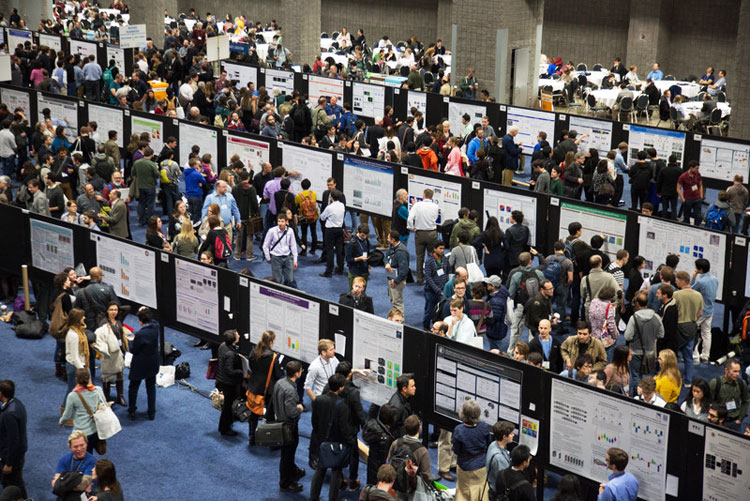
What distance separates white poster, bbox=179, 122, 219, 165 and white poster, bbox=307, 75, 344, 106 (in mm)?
5622

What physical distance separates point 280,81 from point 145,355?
15.4 meters

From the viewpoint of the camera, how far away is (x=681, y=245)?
13.8 meters

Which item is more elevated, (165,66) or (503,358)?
(165,66)

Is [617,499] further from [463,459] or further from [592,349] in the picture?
[592,349]

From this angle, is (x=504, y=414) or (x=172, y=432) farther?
(x=172, y=432)

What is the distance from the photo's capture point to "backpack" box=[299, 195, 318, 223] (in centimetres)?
1647

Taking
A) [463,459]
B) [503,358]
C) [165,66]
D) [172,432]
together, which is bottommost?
[172,432]

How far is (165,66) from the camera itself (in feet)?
93.7

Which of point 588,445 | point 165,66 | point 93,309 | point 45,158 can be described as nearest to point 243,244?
point 45,158

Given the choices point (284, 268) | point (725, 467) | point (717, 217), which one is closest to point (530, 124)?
point (717, 217)

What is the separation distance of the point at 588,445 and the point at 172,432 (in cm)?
526

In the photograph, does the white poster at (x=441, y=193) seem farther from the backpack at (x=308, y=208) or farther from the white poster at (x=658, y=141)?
the white poster at (x=658, y=141)

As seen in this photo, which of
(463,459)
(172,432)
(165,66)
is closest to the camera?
(463,459)

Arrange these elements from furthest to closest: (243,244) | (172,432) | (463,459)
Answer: (243,244)
(172,432)
(463,459)
